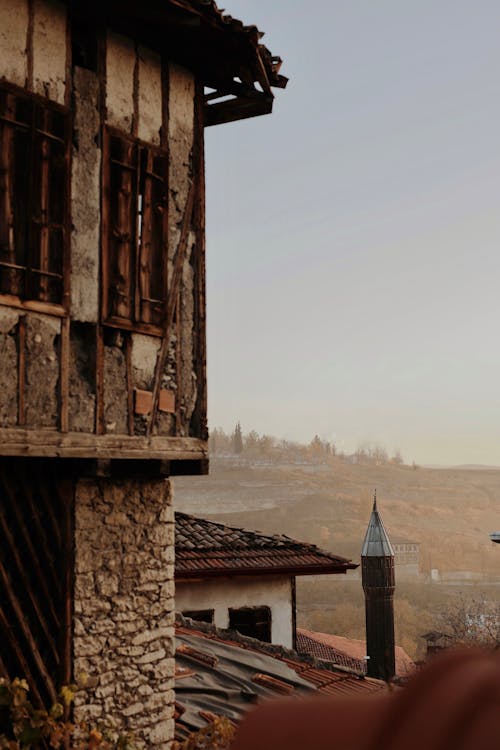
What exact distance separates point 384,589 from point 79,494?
1343 centimetres

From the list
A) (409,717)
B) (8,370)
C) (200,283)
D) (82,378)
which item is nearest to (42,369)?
(8,370)

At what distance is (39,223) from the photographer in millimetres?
7031

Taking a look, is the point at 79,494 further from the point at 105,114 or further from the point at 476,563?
the point at 476,563

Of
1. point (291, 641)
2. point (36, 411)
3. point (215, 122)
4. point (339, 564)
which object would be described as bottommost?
point (291, 641)

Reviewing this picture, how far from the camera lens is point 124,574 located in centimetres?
755

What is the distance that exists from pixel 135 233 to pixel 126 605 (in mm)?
3391

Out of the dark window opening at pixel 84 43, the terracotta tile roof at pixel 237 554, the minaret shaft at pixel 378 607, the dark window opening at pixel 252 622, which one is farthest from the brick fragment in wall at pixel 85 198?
the minaret shaft at pixel 378 607

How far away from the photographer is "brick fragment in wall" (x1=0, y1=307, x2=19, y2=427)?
6516 mm

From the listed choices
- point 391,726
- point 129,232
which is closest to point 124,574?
point 129,232

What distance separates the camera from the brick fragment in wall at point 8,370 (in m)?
6.52

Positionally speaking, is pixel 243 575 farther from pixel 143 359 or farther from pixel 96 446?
pixel 96 446

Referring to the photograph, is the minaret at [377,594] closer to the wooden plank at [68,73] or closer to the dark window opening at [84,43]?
the dark window opening at [84,43]

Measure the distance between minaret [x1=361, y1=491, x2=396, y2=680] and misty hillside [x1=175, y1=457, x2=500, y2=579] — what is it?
66.7 metres

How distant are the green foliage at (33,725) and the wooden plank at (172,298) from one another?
2.40m
